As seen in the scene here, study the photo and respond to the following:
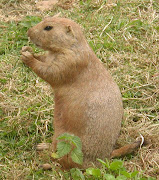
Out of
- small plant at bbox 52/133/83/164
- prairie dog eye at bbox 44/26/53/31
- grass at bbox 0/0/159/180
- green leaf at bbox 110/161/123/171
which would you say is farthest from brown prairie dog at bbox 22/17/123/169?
grass at bbox 0/0/159/180

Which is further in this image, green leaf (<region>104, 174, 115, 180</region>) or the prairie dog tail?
the prairie dog tail

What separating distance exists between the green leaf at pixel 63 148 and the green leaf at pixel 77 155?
0.11 m

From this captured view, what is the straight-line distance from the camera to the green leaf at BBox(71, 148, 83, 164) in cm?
350

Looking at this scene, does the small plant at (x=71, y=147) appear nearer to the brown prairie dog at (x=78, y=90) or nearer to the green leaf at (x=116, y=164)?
the brown prairie dog at (x=78, y=90)

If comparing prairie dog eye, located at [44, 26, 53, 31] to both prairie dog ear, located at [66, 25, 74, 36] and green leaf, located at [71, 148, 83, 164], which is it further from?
green leaf, located at [71, 148, 83, 164]

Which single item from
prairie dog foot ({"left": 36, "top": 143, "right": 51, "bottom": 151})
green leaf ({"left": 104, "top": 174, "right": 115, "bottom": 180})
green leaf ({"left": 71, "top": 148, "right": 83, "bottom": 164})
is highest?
green leaf ({"left": 71, "top": 148, "right": 83, "bottom": 164})

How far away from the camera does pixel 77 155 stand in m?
3.53

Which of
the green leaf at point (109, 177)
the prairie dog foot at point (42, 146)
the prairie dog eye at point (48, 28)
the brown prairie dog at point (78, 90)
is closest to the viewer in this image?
the green leaf at point (109, 177)

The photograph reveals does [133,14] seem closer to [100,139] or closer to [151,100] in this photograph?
[151,100]

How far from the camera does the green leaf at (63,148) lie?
135 inches

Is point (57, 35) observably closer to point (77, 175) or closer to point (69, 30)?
point (69, 30)

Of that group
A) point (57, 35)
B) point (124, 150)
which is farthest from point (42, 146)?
point (57, 35)

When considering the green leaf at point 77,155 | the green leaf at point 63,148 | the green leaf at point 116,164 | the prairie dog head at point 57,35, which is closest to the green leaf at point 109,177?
the green leaf at point 116,164

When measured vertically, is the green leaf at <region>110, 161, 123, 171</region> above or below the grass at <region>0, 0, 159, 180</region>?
below
